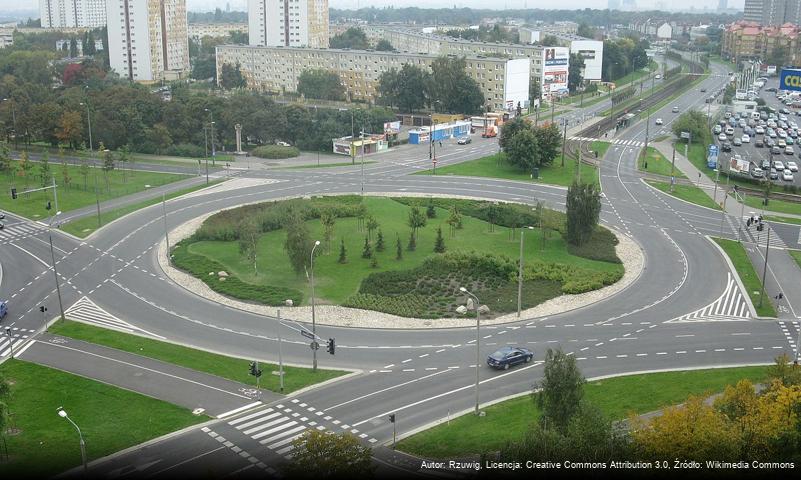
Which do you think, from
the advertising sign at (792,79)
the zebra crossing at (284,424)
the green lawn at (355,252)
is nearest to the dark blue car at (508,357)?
the zebra crossing at (284,424)

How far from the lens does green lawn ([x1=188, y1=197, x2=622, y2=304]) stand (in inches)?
1783

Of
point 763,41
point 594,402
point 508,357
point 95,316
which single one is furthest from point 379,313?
point 763,41

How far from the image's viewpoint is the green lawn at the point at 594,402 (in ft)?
89.4

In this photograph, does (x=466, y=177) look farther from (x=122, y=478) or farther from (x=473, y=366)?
(x=122, y=478)

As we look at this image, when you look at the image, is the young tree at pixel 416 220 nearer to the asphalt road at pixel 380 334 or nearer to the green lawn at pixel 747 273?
the asphalt road at pixel 380 334

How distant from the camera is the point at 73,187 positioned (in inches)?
2731

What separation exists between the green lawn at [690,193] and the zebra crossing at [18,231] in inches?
1938

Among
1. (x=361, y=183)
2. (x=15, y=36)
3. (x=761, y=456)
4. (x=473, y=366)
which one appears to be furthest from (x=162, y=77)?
(x=761, y=456)

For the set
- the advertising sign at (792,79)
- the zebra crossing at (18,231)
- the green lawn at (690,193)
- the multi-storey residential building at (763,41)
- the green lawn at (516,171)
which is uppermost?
the multi-storey residential building at (763,41)

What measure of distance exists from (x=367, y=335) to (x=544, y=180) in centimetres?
3893

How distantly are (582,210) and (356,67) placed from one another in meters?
78.9

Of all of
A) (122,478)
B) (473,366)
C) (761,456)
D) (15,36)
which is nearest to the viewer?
(761,456)

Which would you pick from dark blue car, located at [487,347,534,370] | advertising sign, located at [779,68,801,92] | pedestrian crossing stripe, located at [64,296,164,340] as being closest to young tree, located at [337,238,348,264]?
pedestrian crossing stripe, located at [64,296,164,340]

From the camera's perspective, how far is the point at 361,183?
228 feet
